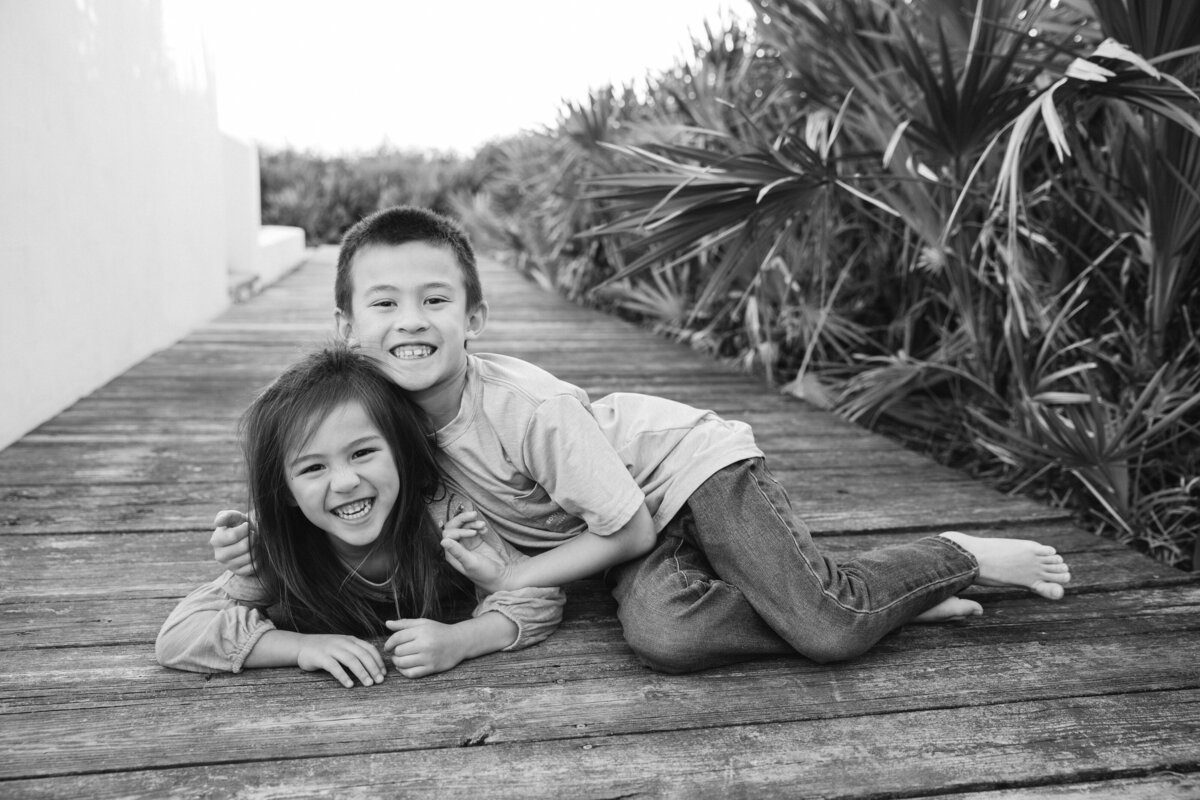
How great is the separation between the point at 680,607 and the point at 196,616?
93 centimetres

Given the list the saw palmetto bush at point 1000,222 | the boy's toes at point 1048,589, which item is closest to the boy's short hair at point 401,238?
the saw palmetto bush at point 1000,222

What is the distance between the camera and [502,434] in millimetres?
2049

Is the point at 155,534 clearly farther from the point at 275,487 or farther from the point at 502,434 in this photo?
the point at 502,434

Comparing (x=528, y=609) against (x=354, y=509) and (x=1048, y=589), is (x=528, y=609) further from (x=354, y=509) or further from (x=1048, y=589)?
(x=1048, y=589)

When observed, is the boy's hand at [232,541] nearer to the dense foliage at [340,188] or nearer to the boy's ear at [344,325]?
the boy's ear at [344,325]

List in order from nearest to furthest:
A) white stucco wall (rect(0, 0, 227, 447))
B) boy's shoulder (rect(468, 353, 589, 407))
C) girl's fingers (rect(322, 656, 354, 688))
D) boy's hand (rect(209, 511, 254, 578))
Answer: girl's fingers (rect(322, 656, 354, 688)), boy's hand (rect(209, 511, 254, 578)), boy's shoulder (rect(468, 353, 589, 407)), white stucco wall (rect(0, 0, 227, 447))

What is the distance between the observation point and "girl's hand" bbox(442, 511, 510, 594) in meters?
1.97

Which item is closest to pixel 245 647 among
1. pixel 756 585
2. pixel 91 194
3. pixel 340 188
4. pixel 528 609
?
pixel 528 609

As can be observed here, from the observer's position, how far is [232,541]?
6.40ft

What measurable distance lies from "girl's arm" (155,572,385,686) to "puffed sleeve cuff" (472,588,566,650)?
248 mm

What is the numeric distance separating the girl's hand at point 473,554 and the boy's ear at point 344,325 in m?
0.46

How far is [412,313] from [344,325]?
0.26m

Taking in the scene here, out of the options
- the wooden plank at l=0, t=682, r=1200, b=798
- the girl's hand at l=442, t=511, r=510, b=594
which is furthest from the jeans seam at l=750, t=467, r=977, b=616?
the girl's hand at l=442, t=511, r=510, b=594

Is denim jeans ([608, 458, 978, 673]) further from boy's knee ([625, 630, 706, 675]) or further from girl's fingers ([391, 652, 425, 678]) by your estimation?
girl's fingers ([391, 652, 425, 678])
